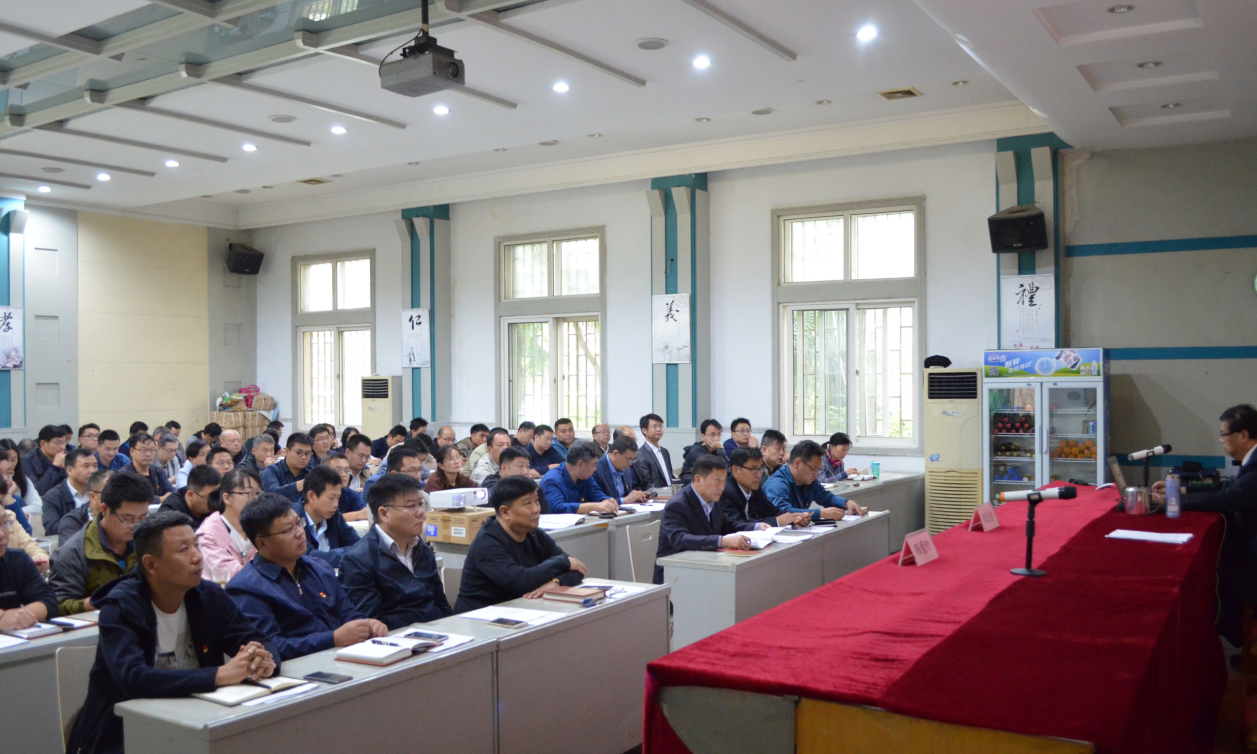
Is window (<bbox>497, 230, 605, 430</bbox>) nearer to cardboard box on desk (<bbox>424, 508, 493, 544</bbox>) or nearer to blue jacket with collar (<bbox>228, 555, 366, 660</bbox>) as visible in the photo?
cardboard box on desk (<bbox>424, 508, 493, 544</bbox>)

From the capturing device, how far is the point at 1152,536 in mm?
4117

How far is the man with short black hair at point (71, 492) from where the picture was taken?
5493mm

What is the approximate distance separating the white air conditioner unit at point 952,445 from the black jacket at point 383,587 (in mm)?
5995

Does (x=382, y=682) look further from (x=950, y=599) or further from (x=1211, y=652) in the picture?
(x=1211, y=652)

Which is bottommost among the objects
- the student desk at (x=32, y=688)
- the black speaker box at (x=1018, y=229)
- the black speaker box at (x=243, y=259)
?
the student desk at (x=32, y=688)

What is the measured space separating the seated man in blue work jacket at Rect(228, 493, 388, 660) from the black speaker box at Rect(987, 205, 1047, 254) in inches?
270

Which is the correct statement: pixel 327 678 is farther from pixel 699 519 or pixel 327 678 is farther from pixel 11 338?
pixel 11 338

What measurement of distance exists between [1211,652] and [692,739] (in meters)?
2.67

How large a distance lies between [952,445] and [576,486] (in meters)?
3.84

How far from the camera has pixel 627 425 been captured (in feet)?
35.1

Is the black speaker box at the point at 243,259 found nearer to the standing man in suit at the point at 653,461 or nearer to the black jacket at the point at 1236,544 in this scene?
the standing man in suit at the point at 653,461

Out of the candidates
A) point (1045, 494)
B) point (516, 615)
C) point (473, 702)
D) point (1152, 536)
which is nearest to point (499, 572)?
point (516, 615)

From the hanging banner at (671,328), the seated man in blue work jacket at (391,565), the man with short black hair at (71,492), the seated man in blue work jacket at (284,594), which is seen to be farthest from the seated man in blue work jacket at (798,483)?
the hanging banner at (671,328)

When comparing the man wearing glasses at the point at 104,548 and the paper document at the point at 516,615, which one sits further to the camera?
the man wearing glasses at the point at 104,548
